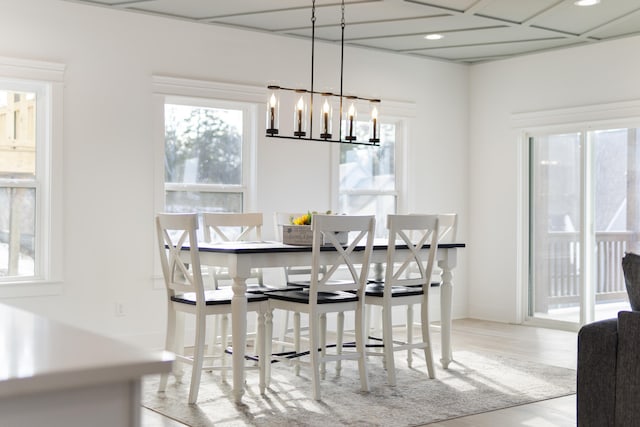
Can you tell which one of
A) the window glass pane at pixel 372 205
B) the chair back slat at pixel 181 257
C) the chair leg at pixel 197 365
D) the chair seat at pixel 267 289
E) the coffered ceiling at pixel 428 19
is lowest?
the chair leg at pixel 197 365

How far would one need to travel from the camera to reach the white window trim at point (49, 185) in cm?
543

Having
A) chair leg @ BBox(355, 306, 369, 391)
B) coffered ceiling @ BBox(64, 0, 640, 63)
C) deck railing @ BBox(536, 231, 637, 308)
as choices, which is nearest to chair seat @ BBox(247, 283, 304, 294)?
chair leg @ BBox(355, 306, 369, 391)

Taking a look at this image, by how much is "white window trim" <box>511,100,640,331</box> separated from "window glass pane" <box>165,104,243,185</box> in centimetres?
271

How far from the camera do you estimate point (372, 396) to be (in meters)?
4.42

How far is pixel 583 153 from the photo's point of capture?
6891mm

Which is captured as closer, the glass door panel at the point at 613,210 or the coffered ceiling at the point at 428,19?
the coffered ceiling at the point at 428,19

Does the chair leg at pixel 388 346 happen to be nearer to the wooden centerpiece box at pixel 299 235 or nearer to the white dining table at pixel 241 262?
the white dining table at pixel 241 262

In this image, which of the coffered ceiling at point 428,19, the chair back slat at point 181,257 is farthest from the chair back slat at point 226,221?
the coffered ceiling at point 428,19

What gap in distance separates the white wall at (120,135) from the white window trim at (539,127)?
6.74 feet

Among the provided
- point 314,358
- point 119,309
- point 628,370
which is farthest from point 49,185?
point 628,370

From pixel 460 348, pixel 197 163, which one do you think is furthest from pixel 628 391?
pixel 197 163

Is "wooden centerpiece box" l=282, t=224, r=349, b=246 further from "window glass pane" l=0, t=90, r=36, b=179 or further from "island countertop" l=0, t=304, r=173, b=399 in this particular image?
"island countertop" l=0, t=304, r=173, b=399

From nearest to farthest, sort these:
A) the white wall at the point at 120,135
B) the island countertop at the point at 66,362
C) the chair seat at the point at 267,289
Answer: the island countertop at the point at 66,362 → the chair seat at the point at 267,289 → the white wall at the point at 120,135

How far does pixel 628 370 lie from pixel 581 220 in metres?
4.11
